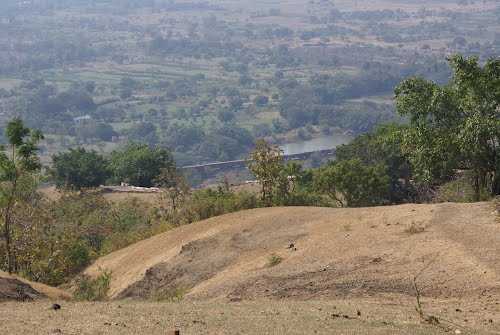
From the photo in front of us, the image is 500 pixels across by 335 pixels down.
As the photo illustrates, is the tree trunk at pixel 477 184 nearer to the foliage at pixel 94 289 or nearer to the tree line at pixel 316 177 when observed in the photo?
the tree line at pixel 316 177

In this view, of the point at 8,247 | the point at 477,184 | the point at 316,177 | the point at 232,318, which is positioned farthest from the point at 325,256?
the point at 316,177

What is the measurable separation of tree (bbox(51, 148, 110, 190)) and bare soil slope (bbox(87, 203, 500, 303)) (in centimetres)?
2121

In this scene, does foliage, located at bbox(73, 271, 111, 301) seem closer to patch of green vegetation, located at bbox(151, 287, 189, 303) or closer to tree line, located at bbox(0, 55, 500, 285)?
patch of green vegetation, located at bbox(151, 287, 189, 303)

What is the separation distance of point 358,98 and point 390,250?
332 ft

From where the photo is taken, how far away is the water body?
80.8 meters

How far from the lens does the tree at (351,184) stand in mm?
22344

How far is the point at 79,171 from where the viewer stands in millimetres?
38969

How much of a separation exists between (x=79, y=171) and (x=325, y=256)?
88.2 feet

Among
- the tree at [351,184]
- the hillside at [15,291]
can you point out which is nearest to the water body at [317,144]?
the tree at [351,184]

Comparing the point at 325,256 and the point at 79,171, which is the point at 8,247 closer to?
the point at 325,256

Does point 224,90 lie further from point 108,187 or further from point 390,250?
point 390,250

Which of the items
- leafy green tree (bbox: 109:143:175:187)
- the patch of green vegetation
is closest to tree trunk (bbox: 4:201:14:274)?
the patch of green vegetation

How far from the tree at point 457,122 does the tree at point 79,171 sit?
21.5 meters

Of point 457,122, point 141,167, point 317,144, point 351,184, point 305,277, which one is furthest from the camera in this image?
point 317,144
